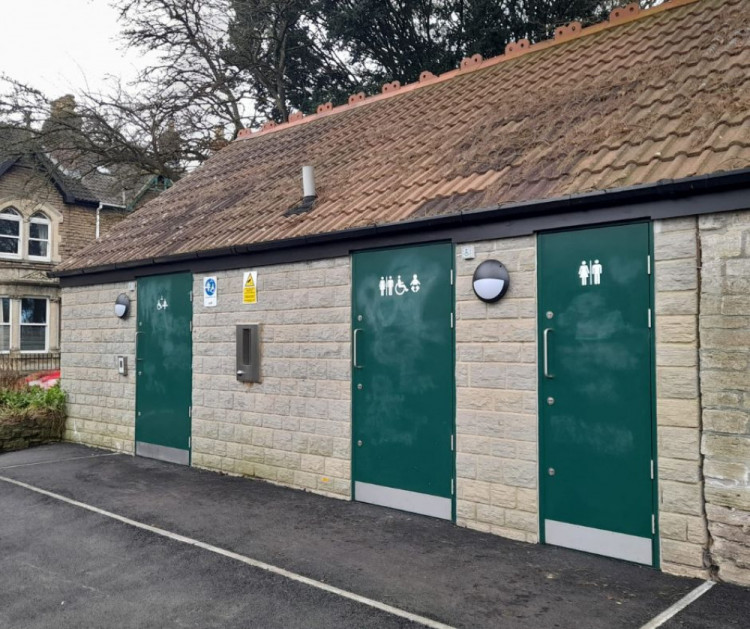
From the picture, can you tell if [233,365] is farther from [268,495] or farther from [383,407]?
[383,407]

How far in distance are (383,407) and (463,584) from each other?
2.29 metres

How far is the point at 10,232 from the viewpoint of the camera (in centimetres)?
2423

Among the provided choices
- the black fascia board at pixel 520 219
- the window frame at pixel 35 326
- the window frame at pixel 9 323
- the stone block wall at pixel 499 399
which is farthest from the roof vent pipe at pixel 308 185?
the window frame at pixel 35 326

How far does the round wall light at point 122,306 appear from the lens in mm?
9945

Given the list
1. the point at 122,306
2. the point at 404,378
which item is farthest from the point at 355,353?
the point at 122,306

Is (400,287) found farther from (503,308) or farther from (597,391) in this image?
(597,391)

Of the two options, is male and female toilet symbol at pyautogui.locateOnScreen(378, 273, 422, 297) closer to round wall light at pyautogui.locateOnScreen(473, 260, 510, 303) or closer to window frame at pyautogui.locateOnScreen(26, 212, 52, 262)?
round wall light at pyautogui.locateOnScreen(473, 260, 510, 303)

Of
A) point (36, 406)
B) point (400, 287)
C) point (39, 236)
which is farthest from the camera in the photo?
point (39, 236)

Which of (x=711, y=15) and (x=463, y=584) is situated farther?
(x=711, y=15)

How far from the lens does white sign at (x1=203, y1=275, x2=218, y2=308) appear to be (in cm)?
865

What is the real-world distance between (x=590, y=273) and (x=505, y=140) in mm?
2422

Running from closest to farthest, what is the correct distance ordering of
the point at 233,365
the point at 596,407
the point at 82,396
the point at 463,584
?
the point at 463,584
the point at 596,407
the point at 233,365
the point at 82,396

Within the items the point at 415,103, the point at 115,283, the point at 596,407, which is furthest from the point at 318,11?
the point at 596,407

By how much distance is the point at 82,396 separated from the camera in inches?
427
